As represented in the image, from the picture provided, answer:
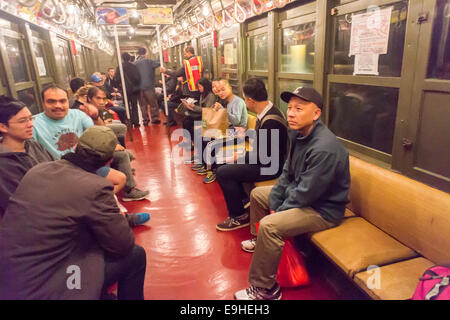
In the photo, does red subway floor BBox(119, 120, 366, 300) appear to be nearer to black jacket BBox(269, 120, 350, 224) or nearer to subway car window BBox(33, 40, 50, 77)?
black jacket BBox(269, 120, 350, 224)

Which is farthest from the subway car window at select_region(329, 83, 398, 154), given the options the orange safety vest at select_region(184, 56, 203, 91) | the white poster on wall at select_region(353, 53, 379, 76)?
the orange safety vest at select_region(184, 56, 203, 91)

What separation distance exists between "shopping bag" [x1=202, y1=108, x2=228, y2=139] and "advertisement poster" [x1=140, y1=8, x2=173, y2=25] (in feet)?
10.2

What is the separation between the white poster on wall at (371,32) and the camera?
231cm

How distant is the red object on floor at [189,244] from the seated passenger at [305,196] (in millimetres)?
258

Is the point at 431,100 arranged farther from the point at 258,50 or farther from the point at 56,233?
the point at 258,50

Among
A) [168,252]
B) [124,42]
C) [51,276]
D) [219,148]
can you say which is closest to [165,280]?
[168,252]

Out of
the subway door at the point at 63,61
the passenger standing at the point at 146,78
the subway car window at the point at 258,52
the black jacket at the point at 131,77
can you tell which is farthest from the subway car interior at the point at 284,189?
the passenger standing at the point at 146,78

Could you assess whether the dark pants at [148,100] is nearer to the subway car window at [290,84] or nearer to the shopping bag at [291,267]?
the subway car window at [290,84]

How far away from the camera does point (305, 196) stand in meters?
2.04

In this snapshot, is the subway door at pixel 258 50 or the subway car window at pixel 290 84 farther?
the subway door at pixel 258 50

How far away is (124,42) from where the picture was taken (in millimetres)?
19547

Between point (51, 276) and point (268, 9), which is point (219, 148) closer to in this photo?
point (268, 9)

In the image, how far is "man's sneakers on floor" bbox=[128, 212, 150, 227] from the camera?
3070 mm
